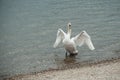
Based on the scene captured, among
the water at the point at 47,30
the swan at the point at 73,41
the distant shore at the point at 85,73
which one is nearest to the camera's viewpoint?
the distant shore at the point at 85,73

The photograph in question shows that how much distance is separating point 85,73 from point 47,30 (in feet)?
28.4

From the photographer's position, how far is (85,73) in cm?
1602

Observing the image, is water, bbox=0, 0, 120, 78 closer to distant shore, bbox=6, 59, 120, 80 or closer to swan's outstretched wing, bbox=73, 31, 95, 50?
swan's outstretched wing, bbox=73, 31, 95, 50

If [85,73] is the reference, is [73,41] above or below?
above

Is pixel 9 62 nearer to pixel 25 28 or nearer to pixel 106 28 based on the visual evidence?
pixel 25 28

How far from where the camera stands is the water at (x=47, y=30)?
19062 mm

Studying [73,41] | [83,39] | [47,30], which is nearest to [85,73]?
[73,41]

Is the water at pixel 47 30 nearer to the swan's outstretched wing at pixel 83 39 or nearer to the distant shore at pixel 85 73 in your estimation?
the swan's outstretched wing at pixel 83 39

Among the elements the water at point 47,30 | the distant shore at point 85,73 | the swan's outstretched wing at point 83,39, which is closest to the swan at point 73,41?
the swan's outstretched wing at point 83,39

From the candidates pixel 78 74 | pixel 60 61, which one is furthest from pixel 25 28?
pixel 78 74

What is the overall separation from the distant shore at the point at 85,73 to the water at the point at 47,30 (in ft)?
3.54

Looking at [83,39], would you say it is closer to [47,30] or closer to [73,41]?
[73,41]

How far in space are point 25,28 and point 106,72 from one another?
34.5ft

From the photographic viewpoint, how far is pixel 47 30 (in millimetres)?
24141
